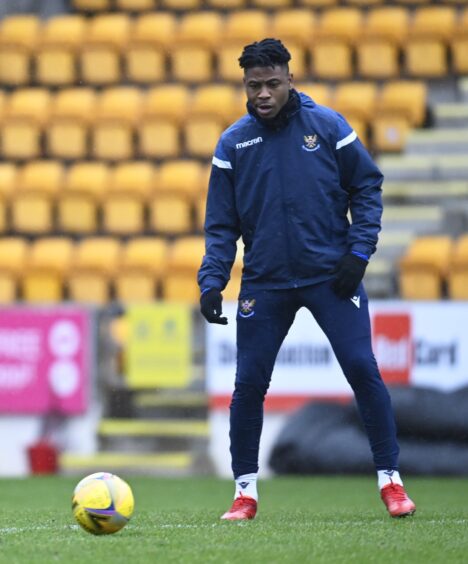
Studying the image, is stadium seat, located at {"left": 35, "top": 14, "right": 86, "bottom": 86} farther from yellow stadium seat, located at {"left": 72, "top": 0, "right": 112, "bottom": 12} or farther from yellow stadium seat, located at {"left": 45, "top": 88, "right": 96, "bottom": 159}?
yellow stadium seat, located at {"left": 72, "top": 0, "right": 112, "bottom": 12}

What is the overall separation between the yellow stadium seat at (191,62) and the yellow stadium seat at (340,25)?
1.20m

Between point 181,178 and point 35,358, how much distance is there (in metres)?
2.99

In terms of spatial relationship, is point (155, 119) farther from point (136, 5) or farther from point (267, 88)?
point (267, 88)

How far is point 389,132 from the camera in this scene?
13.1 metres

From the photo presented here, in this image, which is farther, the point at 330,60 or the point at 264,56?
the point at 330,60

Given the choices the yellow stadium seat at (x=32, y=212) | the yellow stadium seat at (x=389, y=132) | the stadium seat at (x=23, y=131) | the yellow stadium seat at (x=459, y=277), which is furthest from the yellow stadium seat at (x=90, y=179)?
the yellow stadium seat at (x=459, y=277)

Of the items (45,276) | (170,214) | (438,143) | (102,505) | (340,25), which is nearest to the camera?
(102,505)

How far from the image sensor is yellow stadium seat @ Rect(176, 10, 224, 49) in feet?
46.5

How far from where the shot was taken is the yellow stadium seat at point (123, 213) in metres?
12.5

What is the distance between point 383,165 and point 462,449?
3.98m

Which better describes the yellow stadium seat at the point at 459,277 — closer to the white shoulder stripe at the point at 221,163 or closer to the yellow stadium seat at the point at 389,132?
the yellow stadium seat at the point at 389,132

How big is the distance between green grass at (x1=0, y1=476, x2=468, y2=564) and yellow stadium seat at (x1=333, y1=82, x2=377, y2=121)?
230 inches

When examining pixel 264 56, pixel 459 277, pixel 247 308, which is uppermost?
pixel 264 56

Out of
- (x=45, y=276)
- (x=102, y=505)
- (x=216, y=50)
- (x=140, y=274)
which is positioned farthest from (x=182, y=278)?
(x=102, y=505)
